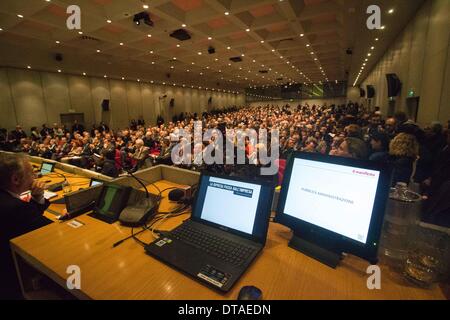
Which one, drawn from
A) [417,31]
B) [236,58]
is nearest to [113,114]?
[236,58]

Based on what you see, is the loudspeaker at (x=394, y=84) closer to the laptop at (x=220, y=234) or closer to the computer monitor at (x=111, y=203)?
the laptop at (x=220, y=234)

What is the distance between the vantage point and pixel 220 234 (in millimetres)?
1173

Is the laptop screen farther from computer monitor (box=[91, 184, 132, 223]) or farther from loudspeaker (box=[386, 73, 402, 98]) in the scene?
loudspeaker (box=[386, 73, 402, 98])

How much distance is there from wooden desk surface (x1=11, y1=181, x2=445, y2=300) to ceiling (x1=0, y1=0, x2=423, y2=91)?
565cm

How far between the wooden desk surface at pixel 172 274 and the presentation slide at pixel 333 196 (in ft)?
0.56

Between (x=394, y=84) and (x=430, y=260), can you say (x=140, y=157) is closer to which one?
(x=430, y=260)

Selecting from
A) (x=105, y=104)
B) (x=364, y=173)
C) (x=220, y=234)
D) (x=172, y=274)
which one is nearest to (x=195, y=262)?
(x=172, y=274)

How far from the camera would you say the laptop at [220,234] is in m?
0.94

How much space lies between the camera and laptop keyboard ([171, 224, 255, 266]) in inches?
39.6

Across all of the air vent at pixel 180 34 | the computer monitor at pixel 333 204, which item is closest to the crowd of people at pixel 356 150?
the computer monitor at pixel 333 204

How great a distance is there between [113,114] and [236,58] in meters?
8.29

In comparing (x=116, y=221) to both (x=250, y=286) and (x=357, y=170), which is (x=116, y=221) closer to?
(x=250, y=286)

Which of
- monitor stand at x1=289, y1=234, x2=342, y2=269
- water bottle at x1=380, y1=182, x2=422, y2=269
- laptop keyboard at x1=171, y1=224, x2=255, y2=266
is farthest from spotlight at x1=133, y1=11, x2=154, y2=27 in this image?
water bottle at x1=380, y1=182, x2=422, y2=269

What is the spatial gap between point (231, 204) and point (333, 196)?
49 cm
